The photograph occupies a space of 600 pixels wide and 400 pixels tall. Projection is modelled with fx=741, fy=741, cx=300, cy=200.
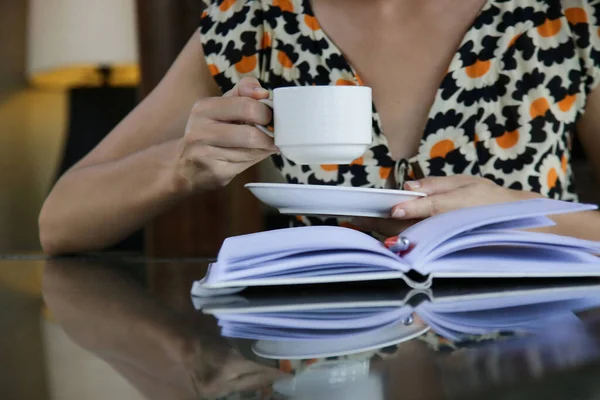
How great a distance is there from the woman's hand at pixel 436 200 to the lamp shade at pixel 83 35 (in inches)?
90.3

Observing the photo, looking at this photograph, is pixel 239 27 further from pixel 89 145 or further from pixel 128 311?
pixel 89 145

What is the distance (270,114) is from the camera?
920 mm

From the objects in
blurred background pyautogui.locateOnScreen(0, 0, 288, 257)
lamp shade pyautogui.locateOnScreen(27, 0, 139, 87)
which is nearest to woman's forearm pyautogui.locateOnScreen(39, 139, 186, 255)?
blurred background pyautogui.locateOnScreen(0, 0, 288, 257)

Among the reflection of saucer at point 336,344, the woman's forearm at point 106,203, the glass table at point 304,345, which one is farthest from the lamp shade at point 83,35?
the reflection of saucer at point 336,344

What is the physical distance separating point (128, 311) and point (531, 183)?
2.72 feet

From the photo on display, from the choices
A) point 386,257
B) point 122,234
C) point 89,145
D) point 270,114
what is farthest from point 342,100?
point 89,145

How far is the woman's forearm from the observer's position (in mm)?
1166

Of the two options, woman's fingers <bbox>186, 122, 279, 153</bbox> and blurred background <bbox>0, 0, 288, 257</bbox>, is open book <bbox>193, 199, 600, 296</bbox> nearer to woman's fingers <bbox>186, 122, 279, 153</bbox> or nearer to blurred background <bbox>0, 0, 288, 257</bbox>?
woman's fingers <bbox>186, 122, 279, 153</bbox>

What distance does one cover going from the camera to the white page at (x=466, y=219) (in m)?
0.60

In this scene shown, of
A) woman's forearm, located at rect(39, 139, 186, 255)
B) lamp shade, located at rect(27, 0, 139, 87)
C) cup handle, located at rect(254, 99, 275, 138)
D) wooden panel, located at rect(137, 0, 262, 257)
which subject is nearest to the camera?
cup handle, located at rect(254, 99, 275, 138)

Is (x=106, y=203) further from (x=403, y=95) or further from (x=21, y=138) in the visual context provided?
(x=21, y=138)

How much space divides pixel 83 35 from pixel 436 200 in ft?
7.89

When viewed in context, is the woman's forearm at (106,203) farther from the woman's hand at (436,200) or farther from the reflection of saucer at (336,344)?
the reflection of saucer at (336,344)

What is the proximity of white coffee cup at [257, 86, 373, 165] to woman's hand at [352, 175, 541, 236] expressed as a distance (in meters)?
0.09
